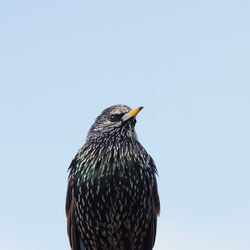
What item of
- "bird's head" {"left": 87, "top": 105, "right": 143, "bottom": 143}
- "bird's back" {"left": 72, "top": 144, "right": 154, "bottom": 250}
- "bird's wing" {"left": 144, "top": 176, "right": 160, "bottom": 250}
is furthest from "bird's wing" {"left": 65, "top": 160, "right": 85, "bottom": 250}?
"bird's wing" {"left": 144, "top": 176, "right": 160, "bottom": 250}

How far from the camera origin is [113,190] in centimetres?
724

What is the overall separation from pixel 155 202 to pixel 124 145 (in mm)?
854

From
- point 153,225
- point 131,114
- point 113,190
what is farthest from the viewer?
point 153,225

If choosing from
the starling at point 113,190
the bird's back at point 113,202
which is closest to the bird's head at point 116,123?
the starling at point 113,190

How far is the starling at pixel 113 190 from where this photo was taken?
730 cm

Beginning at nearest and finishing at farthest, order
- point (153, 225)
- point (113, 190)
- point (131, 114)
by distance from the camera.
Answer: point (113, 190)
point (131, 114)
point (153, 225)

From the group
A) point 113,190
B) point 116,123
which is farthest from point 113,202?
point 116,123

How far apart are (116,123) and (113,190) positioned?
100 cm

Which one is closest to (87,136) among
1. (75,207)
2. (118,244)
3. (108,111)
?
(108,111)

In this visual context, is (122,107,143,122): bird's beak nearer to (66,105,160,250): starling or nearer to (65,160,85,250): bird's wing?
(66,105,160,250): starling

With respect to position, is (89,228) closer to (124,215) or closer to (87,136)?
(124,215)

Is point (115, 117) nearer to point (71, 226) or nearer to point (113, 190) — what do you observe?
point (113, 190)

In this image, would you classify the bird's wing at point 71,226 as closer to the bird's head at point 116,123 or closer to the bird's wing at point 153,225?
the bird's head at point 116,123

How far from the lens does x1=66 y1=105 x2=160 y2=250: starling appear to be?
24.0 feet
